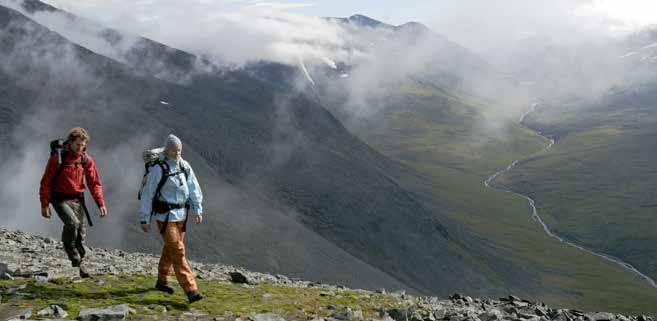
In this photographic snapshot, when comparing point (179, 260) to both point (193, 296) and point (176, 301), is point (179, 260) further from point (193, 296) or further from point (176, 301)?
point (176, 301)

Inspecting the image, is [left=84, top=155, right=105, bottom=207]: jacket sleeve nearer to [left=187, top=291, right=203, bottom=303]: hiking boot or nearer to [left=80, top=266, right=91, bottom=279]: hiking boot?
[left=80, top=266, right=91, bottom=279]: hiking boot

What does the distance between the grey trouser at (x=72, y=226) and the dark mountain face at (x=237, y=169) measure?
28.8 metres

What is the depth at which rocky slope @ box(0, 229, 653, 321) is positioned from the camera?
49.8 ft

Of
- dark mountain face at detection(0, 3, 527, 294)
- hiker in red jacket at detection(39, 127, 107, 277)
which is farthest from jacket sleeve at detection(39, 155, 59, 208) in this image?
dark mountain face at detection(0, 3, 527, 294)

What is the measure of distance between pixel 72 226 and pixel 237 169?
214 feet

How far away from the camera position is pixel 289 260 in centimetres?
6159

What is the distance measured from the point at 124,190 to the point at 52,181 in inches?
1559

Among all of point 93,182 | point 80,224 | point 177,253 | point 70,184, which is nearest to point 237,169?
point 80,224

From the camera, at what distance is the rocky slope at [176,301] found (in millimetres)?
15172

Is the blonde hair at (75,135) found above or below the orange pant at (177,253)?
above

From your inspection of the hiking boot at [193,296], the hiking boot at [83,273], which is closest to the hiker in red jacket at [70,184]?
the hiking boot at [83,273]

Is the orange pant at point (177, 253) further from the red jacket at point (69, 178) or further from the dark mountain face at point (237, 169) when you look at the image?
the dark mountain face at point (237, 169)

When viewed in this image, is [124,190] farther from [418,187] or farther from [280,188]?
[418,187]

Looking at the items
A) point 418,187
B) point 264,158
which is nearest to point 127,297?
point 264,158
